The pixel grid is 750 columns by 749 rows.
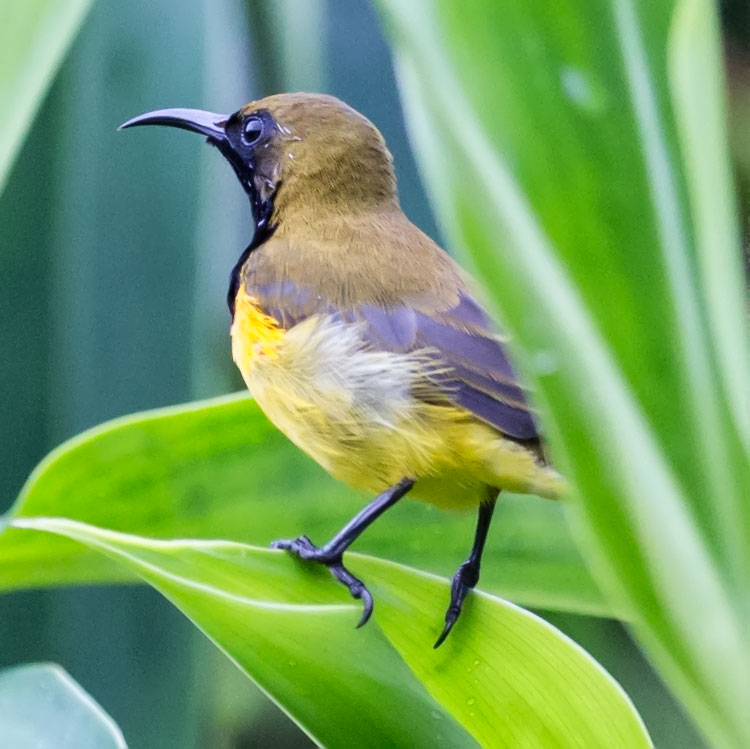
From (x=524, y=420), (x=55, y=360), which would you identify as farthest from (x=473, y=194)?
(x=55, y=360)

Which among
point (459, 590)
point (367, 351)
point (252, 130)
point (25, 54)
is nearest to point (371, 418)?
point (367, 351)

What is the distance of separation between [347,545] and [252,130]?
0.37m

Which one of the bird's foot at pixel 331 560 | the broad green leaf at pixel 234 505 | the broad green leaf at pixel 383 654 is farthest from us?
the broad green leaf at pixel 234 505

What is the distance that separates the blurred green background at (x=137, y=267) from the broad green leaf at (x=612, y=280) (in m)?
0.28

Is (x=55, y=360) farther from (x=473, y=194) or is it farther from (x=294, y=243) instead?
(x=473, y=194)

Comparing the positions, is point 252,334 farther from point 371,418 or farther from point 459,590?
point 459,590

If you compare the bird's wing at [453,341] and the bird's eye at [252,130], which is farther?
the bird's eye at [252,130]

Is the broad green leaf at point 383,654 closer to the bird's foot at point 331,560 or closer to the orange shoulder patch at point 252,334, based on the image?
the bird's foot at point 331,560

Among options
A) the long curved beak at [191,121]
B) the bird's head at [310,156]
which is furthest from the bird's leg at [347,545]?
the long curved beak at [191,121]

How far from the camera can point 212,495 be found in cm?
84

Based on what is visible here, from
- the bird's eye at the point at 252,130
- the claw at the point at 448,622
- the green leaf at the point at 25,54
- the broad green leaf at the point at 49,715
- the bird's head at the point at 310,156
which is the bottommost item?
the claw at the point at 448,622

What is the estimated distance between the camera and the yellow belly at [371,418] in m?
0.72

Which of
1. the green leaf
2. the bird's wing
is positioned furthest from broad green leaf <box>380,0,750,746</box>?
the green leaf

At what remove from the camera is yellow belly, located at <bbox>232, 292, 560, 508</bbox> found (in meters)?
0.72
